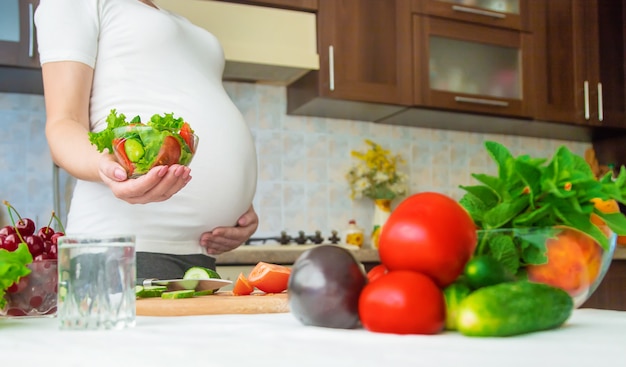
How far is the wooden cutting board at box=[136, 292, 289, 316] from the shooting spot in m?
0.77

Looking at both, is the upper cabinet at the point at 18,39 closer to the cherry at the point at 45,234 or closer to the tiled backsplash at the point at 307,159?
the tiled backsplash at the point at 307,159

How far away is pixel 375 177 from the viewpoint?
2938 millimetres

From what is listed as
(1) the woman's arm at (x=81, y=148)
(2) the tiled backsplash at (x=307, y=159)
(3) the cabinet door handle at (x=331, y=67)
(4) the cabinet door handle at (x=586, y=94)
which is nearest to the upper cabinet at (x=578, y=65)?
(4) the cabinet door handle at (x=586, y=94)

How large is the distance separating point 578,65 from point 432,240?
284 centimetres

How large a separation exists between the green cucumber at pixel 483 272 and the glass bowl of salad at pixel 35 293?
449 mm

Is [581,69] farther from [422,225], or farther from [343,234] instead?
[422,225]

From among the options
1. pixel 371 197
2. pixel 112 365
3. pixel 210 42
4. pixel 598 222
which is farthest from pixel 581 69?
pixel 112 365

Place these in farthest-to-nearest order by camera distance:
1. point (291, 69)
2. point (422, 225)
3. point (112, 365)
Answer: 1. point (291, 69)
2. point (422, 225)
3. point (112, 365)

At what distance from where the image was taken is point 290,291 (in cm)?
63

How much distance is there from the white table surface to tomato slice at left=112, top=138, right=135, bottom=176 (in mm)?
272

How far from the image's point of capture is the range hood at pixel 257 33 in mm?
2441

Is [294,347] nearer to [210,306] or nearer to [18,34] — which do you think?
[210,306]

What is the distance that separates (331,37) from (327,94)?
0.70ft

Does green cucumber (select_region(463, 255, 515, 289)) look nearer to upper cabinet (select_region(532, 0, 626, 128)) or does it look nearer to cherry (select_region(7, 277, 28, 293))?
cherry (select_region(7, 277, 28, 293))
